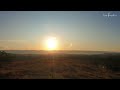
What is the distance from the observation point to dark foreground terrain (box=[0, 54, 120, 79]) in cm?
391

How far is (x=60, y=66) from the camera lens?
3.98m

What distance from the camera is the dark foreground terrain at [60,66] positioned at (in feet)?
12.8

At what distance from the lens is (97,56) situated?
4.02m

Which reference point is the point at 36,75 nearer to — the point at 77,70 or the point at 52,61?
the point at 52,61
